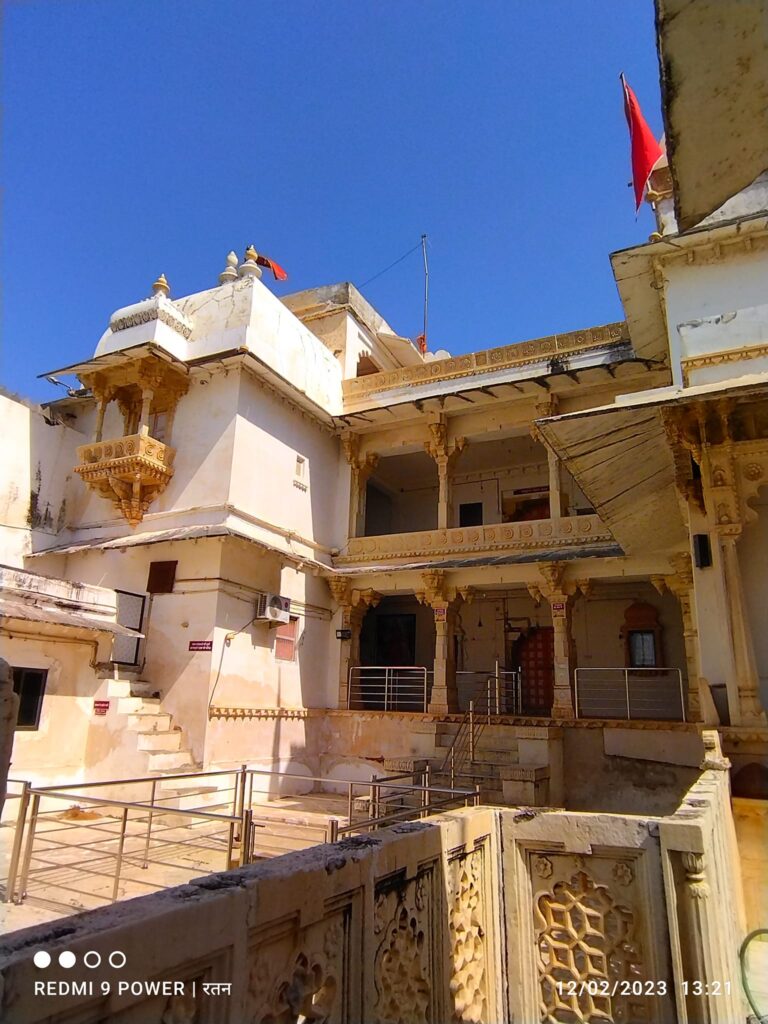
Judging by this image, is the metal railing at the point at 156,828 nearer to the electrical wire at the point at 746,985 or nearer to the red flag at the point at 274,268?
the electrical wire at the point at 746,985

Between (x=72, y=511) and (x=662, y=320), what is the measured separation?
1319 cm

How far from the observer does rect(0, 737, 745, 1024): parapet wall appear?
1.60 metres

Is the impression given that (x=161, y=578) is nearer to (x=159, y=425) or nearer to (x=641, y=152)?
(x=159, y=425)

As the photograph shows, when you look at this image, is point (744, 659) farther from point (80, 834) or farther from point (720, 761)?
point (80, 834)

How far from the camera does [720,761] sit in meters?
6.14

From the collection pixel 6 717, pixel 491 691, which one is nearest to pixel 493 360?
pixel 491 691

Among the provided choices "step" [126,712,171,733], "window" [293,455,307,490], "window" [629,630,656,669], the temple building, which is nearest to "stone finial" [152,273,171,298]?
the temple building

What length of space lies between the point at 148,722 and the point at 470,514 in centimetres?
1055

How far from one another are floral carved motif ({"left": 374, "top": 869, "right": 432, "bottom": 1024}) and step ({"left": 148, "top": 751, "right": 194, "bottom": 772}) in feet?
30.7

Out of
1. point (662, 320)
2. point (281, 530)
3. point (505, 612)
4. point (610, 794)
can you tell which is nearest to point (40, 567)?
point (281, 530)

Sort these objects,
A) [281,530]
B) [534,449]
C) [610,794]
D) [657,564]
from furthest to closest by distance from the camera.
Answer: [534,449] < [281,530] < [657,564] < [610,794]

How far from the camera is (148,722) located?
1186 centimetres

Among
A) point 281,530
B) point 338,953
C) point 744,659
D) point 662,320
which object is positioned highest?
point 662,320

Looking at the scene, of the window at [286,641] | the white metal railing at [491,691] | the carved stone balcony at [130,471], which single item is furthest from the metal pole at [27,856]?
the white metal railing at [491,691]
